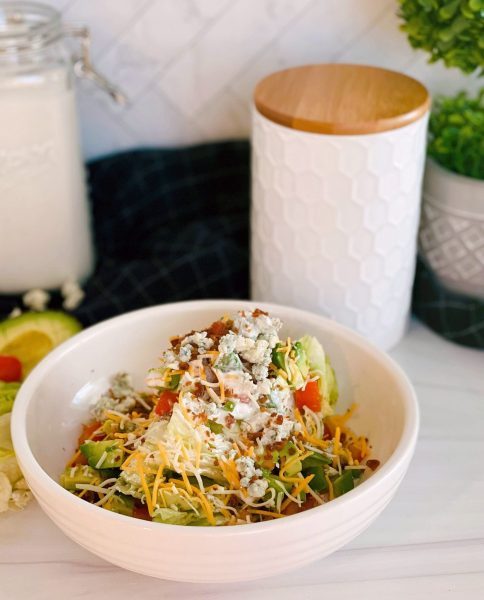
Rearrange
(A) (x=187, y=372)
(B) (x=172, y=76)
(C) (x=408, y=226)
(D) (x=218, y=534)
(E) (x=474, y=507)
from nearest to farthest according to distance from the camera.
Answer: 1. (D) (x=218, y=534)
2. (A) (x=187, y=372)
3. (E) (x=474, y=507)
4. (C) (x=408, y=226)
5. (B) (x=172, y=76)

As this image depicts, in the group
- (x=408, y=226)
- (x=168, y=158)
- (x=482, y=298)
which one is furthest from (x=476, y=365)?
(x=168, y=158)

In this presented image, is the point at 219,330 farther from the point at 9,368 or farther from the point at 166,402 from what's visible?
the point at 9,368

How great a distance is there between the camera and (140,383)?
1.04m

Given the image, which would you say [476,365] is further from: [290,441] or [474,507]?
[290,441]

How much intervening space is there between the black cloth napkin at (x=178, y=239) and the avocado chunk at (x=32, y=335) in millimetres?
72

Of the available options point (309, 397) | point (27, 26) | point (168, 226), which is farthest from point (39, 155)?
point (309, 397)

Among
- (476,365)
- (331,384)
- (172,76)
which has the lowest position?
(476,365)

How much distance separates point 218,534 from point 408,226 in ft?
1.78

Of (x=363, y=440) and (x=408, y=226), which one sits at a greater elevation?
(x=408, y=226)

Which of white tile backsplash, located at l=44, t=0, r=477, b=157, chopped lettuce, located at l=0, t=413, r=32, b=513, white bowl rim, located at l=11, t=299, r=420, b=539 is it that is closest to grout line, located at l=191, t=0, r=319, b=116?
white tile backsplash, located at l=44, t=0, r=477, b=157

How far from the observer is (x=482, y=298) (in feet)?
3.78

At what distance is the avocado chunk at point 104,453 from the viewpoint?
836 millimetres

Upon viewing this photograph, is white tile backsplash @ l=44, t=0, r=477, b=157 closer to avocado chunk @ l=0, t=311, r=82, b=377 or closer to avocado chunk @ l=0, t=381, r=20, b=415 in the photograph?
avocado chunk @ l=0, t=311, r=82, b=377

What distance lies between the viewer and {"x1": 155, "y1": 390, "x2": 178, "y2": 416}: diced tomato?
0.84 metres
